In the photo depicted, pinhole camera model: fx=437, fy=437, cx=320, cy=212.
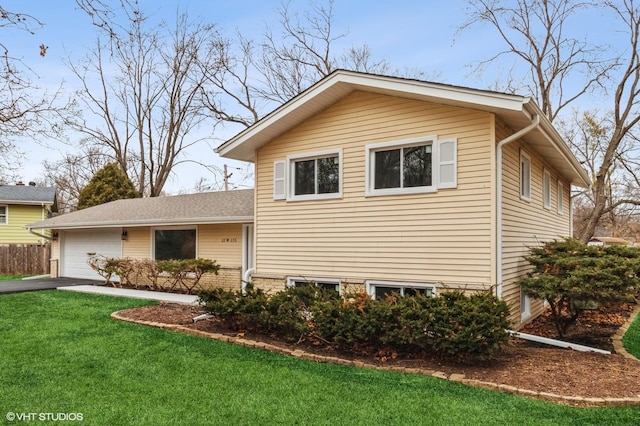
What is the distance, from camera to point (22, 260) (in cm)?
1966

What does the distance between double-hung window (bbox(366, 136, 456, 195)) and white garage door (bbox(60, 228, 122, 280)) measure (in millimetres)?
10973

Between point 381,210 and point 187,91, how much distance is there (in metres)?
22.2

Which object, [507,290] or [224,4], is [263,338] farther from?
[224,4]

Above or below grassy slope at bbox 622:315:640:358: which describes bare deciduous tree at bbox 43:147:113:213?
above

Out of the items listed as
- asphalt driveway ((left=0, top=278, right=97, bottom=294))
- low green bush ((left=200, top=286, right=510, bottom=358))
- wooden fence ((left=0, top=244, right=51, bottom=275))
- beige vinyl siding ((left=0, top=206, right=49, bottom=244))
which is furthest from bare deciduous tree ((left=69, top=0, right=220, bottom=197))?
low green bush ((left=200, top=286, right=510, bottom=358))

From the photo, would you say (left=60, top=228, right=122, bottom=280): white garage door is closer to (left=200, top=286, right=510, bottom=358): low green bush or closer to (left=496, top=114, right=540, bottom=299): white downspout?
(left=200, top=286, right=510, bottom=358): low green bush

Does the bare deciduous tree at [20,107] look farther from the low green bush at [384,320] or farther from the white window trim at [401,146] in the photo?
the white window trim at [401,146]

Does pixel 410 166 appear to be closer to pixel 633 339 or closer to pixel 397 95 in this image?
pixel 397 95

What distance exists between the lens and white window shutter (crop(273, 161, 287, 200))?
9.73 metres

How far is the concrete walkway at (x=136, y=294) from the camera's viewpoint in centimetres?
1154

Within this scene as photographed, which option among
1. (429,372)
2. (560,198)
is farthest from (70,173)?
(429,372)

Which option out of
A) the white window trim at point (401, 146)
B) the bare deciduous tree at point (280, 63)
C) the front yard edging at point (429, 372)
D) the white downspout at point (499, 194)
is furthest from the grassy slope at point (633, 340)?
the bare deciduous tree at point (280, 63)

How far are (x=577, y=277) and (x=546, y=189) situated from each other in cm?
470

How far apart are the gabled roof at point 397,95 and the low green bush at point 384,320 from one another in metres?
3.09
